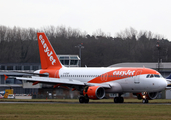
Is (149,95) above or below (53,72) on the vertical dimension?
below

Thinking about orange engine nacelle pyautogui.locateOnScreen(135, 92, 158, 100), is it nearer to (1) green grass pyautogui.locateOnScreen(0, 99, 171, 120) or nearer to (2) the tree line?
(1) green grass pyautogui.locateOnScreen(0, 99, 171, 120)

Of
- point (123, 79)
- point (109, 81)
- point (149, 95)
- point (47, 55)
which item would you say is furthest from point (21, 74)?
point (149, 95)

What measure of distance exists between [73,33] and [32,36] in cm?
2030

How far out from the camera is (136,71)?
44219mm

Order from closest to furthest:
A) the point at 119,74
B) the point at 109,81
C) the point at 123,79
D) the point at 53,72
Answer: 1. the point at 123,79
2. the point at 119,74
3. the point at 109,81
4. the point at 53,72

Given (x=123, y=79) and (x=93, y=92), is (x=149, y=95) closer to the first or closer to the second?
(x=123, y=79)

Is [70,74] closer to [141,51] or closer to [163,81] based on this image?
[163,81]

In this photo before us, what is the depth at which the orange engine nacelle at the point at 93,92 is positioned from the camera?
141 ft

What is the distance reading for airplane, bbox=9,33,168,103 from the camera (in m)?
43.2

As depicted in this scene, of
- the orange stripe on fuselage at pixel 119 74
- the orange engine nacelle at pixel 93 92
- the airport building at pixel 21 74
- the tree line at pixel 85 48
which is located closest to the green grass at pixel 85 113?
the orange engine nacelle at pixel 93 92

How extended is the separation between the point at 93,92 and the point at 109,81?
3471 millimetres

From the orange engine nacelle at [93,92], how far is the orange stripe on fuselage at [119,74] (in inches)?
77.2

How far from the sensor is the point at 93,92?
4303cm

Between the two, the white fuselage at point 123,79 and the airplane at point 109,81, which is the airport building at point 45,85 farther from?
the white fuselage at point 123,79
